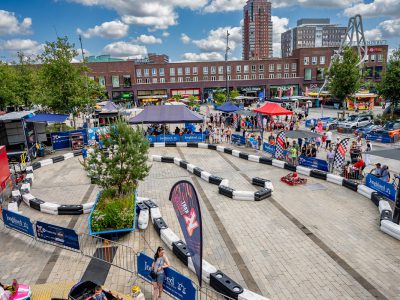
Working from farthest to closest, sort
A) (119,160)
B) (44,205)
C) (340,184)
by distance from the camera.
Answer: (340,184)
(44,205)
(119,160)

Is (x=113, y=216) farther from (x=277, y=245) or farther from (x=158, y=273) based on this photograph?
(x=277, y=245)

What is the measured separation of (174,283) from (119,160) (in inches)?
231

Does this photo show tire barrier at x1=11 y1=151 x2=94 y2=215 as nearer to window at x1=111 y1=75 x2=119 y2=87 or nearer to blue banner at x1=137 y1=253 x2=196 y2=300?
blue banner at x1=137 y1=253 x2=196 y2=300

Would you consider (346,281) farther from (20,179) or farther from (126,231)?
(20,179)

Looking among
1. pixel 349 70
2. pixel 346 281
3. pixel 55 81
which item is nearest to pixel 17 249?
pixel 346 281

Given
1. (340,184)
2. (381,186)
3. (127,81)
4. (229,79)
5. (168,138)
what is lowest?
(340,184)

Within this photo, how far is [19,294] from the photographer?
739 centimetres

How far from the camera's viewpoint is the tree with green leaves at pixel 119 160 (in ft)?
38.2

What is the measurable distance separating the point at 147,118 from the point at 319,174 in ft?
52.4

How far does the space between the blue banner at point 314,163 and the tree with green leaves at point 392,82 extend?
20.9 meters

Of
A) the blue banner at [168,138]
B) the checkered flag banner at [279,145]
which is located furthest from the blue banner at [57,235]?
the blue banner at [168,138]

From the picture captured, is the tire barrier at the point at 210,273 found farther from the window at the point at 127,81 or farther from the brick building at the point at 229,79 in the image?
the window at the point at 127,81

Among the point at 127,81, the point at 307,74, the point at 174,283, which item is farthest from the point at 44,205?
the point at 307,74

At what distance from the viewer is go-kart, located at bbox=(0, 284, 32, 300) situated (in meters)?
7.19
